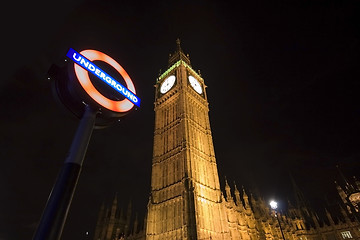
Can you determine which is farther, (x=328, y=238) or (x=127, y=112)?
(x=328, y=238)

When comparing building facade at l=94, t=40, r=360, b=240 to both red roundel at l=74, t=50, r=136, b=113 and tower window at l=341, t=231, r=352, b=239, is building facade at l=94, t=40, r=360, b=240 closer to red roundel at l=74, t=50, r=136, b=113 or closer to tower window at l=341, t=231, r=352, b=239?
tower window at l=341, t=231, r=352, b=239

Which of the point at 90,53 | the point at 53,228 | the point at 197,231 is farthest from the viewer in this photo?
the point at 197,231

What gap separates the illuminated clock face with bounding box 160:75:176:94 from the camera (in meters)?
47.8

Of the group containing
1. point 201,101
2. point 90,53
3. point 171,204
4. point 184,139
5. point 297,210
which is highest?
point 201,101

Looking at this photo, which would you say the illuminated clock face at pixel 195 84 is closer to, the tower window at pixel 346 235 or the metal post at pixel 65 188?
the metal post at pixel 65 188

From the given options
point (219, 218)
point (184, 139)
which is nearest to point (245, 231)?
point (219, 218)

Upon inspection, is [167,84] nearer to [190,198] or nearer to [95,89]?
[190,198]

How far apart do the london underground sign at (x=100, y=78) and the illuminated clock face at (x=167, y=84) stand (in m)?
38.9

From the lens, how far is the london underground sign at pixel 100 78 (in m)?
7.02

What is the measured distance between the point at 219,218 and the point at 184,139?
13.8 m

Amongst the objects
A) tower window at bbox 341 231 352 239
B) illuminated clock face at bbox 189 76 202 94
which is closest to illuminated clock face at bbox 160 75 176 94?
illuminated clock face at bbox 189 76 202 94

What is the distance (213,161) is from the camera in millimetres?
39906

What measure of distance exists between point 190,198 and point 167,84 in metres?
28.1

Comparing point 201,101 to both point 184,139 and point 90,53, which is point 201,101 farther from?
point 90,53
